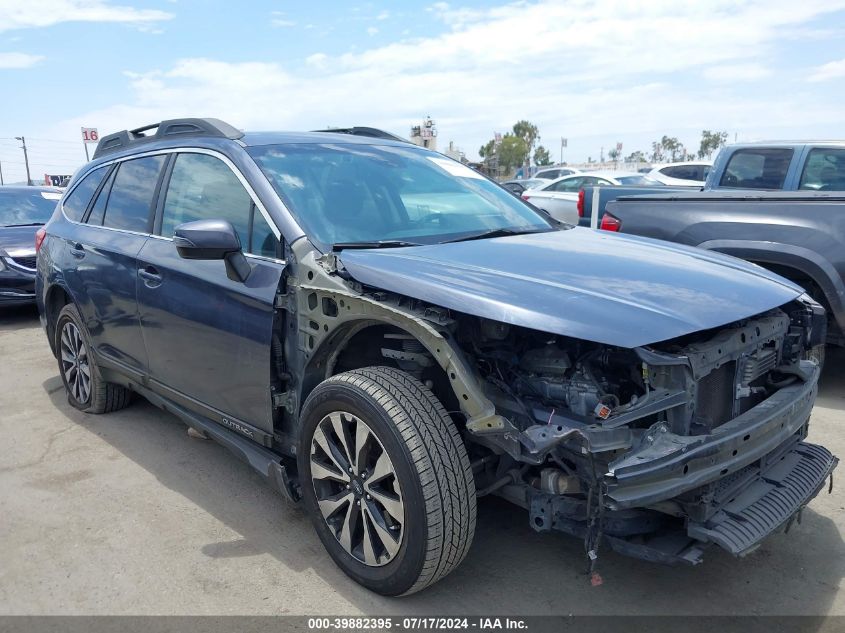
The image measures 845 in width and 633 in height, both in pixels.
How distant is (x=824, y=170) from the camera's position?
652 centimetres

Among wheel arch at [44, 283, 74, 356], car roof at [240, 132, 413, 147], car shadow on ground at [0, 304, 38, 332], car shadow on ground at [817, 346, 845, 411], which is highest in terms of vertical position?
car roof at [240, 132, 413, 147]

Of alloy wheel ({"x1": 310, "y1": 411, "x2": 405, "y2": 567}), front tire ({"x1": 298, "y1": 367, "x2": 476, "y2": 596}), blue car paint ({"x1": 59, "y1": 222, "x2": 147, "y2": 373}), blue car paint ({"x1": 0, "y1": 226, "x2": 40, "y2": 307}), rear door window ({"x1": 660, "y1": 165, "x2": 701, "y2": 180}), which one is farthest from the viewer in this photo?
rear door window ({"x1": 660, "y1": 165, "x2": 701, "y2": 180})

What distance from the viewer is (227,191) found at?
3.44 metres

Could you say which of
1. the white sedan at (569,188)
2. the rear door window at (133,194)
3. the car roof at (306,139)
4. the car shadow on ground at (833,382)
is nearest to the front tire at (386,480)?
the car roof at (306,139)

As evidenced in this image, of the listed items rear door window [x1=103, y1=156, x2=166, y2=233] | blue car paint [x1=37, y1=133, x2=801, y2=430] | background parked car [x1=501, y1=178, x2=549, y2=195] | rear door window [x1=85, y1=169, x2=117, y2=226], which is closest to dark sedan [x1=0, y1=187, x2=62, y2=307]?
rear door window [x1=85, y1=169, x2=117, y2=226]

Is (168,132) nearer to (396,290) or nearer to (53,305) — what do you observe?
(53,305)

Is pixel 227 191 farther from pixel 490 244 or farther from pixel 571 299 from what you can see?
pixel 571 299

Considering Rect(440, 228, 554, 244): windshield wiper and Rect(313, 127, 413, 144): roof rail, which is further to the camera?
Rect(313, 127, 413, 144): roof rail

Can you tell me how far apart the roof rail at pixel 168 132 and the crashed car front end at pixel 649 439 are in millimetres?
1883

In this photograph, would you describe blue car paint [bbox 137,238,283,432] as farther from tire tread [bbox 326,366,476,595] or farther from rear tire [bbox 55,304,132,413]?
rear tire [bbox 55,304,132,413]

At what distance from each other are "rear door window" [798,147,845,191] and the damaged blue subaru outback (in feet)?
12.9

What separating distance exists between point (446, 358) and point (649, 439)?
0.72 metres

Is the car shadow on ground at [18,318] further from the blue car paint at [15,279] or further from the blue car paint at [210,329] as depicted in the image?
the blue car paint at [210,329]

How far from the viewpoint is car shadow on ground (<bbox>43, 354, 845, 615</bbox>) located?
2.71 metres
